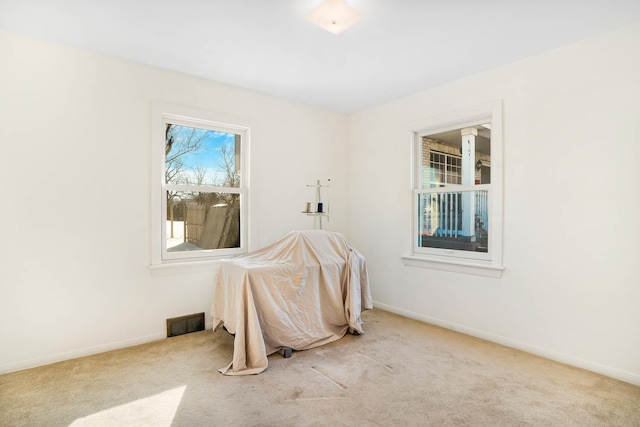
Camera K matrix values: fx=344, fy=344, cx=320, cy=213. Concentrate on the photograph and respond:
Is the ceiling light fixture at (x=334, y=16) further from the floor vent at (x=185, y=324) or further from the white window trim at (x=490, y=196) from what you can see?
the floor vent at (x=185, y=324)

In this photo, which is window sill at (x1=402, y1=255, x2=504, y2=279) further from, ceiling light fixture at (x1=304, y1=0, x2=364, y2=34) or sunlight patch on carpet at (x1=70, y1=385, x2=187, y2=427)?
sunlight patch on carpet at (x1=70, y1=385, x2=187, y2=427)

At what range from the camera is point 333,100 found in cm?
423

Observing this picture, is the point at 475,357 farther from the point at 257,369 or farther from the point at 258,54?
the point at 258,54

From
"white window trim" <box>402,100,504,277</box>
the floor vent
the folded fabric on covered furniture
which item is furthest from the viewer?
the floor vent

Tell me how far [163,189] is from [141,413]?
1983mm

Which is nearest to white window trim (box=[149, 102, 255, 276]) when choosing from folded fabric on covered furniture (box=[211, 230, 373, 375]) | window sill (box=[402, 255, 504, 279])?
folded fabric on covered furniture (box=[211, 230, 373, 375])

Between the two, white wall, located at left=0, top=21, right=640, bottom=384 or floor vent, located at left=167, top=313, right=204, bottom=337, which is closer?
white wall, located at left=0, top=21, right=640, bottom=384

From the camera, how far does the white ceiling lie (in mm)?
2309

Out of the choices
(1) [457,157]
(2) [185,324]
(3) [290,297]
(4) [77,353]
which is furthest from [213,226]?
(1) [457,157]

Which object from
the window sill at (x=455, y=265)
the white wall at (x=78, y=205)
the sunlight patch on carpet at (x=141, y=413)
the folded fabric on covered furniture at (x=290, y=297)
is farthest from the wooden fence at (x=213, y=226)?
the window sill at (x=455, y=265)

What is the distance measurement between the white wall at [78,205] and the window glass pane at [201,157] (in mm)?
279

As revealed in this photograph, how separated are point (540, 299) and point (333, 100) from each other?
303cm

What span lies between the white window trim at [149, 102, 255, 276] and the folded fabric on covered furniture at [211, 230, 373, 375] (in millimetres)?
518

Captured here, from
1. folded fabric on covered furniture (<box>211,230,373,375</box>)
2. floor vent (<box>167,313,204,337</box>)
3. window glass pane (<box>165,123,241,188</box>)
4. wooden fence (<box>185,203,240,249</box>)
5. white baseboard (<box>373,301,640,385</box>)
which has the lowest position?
white baseboard (<box>373,301,640,385</box>)
